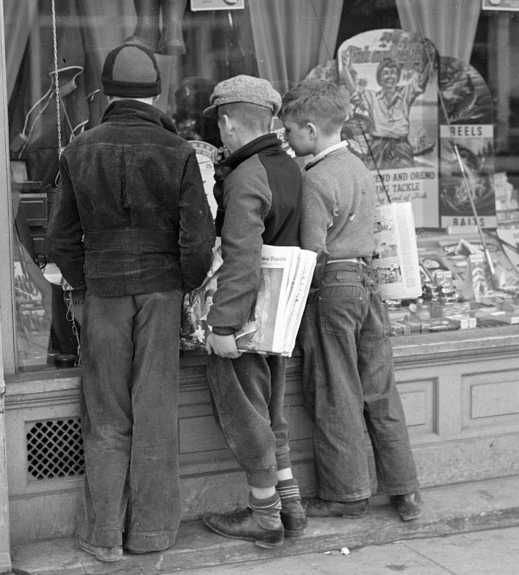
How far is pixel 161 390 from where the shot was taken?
13.9 feet

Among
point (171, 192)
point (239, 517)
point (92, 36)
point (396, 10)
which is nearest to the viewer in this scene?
point (171, 192)

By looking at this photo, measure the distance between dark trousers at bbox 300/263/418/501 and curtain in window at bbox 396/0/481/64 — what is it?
1547 mm

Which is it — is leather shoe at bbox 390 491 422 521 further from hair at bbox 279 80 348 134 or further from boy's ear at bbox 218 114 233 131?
boy's ear at bbox 218 114 233 131

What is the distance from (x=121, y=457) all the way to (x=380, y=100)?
7.78 feet

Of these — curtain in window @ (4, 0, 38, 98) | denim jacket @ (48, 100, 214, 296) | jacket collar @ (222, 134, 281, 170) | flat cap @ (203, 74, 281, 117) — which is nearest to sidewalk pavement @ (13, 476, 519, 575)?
denim jacket @ (48, 100, 214, 296)

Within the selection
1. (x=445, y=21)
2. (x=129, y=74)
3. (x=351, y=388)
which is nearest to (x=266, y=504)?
(x=351, y=388)

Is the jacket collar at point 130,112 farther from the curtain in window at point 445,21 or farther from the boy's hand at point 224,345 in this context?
the curtain in window at point 445,21

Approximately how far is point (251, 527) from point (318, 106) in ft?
5.52

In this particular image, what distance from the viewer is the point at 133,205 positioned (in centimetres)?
411

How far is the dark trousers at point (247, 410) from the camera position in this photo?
4.34 metres

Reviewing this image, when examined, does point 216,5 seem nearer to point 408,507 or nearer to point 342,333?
point 342,333

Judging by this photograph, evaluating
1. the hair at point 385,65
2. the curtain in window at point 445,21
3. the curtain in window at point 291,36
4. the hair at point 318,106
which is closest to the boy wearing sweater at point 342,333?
the hair at point 318,106

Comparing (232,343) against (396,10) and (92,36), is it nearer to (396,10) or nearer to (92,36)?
(92,36)

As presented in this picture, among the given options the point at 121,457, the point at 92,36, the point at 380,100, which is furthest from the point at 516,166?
the point at 121,457
